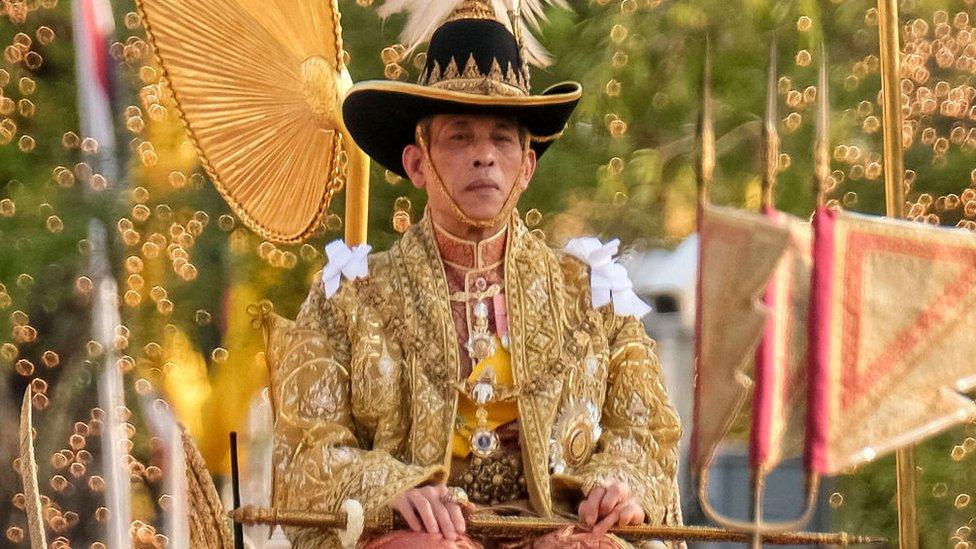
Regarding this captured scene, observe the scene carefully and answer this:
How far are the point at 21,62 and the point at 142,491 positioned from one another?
185cm

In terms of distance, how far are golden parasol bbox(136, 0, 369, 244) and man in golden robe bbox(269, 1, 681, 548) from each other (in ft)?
1.75

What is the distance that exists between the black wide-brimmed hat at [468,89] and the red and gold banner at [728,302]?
4.07ft

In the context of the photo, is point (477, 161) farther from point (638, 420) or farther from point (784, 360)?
point (784, 360)

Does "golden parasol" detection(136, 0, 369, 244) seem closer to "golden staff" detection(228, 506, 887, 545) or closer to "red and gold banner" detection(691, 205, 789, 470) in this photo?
→ "golden staff" detection(228, 506, 887, 545)

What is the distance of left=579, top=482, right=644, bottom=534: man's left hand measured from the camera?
4254mm

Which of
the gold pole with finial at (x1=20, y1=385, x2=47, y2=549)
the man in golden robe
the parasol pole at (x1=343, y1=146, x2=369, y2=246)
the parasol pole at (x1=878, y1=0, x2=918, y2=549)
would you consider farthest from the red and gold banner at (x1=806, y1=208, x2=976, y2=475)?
the gold pole with finial at (x1=20, y1=385, x2=47, y2=549)

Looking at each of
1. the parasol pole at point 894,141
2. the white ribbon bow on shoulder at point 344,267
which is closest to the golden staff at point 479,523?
the parasol pole at point 894,141

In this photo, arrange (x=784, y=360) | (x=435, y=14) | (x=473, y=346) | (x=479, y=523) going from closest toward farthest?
1. (x=784, y=360)
2. (x=479, y=523)
3. (x=473, y=346)
4. (x=435, y=14)

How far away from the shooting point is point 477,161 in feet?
14.9

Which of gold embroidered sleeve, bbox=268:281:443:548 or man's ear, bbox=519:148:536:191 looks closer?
gold embroidered sleeve, bbox=268:281:443:548

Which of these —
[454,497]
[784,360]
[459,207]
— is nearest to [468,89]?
[459,207]

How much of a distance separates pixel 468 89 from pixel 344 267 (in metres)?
0.53

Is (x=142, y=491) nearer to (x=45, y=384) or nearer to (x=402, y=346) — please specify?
(x=45, y=384)

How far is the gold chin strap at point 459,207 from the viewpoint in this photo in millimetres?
4586
